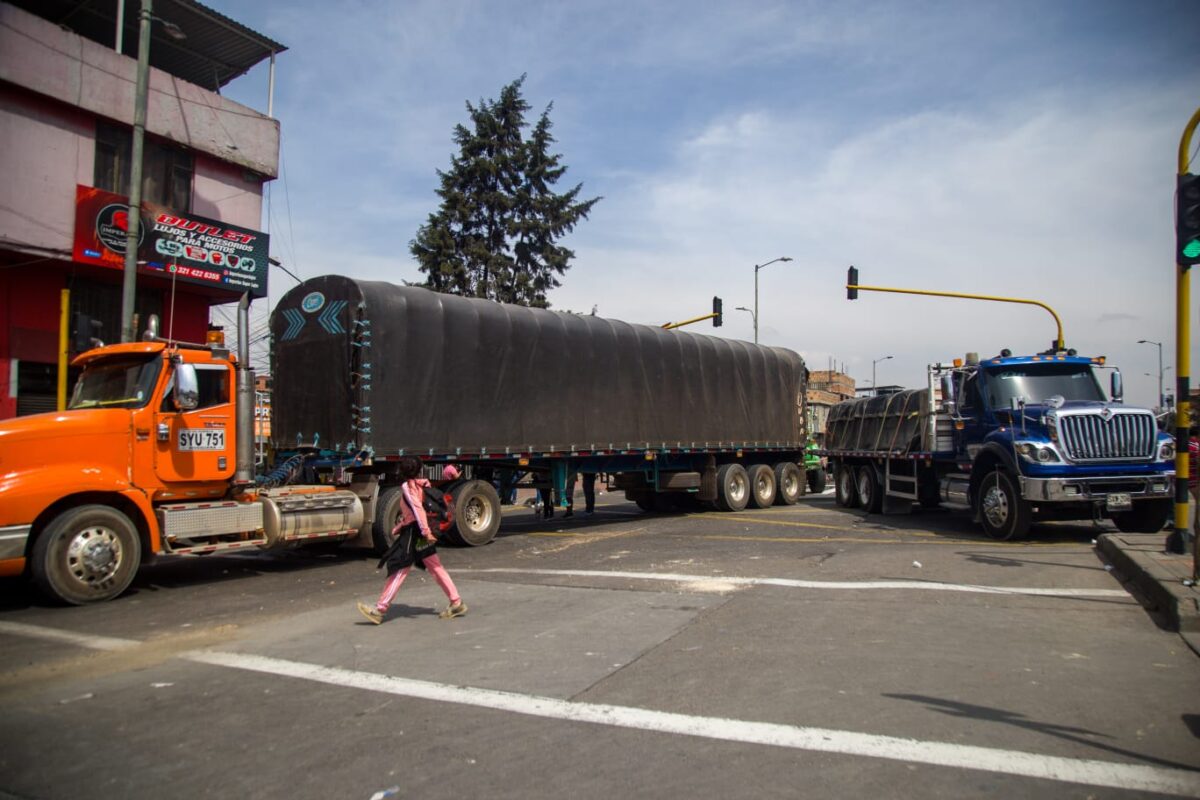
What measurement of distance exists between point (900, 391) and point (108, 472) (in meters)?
15.0

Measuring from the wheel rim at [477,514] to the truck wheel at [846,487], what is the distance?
1009 cm

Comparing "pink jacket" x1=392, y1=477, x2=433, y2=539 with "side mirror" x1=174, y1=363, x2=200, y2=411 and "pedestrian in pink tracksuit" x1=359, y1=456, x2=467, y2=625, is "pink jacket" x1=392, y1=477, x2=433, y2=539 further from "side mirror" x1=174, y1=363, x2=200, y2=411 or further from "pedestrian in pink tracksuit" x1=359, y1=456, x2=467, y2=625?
"side mirror" x1=174, y1=363, x2=200, y2=411

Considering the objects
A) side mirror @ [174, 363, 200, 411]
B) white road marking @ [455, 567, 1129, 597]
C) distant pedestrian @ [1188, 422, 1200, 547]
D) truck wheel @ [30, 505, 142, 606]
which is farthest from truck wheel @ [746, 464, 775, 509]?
truck wheel @ [30, 505, 142, 606]

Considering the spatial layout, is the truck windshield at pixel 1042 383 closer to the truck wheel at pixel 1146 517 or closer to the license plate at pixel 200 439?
the truck wheel at pixel 1146 517

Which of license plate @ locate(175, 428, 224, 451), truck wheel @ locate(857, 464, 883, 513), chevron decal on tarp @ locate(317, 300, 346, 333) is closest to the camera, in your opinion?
license plate @ locate(175, 428, 224, 451)

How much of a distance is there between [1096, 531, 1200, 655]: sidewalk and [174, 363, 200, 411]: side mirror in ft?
32.0

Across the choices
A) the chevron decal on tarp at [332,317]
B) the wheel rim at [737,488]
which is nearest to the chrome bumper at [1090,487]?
the wheel rim at [737,488]

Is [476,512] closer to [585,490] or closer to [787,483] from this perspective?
[585,490]

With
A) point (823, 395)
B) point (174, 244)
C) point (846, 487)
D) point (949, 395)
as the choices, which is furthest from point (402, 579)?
point (823, 395)

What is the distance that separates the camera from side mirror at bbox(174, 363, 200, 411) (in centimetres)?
919

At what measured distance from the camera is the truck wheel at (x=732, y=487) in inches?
730

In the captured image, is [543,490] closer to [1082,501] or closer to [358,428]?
[358,428]

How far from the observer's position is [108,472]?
351 inches

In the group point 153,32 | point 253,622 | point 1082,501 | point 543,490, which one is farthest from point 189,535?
point 153,32
